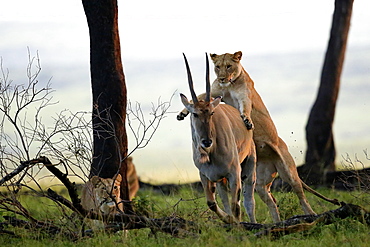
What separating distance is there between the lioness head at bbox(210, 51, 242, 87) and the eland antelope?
1.42 feet

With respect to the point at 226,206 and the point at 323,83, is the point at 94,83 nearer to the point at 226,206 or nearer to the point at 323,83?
the point at 226,206

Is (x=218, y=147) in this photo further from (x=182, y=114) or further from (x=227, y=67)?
(x=227, y=67)

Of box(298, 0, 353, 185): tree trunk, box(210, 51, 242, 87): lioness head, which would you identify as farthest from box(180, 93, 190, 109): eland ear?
box(298, 0, 353, 185): tree trunk

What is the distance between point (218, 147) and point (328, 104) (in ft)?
27.3

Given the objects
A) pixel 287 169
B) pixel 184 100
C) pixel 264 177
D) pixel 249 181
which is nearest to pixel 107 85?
pixel 184 100

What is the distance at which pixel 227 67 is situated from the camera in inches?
364

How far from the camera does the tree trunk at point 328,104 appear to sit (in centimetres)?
1558

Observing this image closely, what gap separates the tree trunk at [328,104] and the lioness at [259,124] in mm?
5832

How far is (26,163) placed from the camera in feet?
24.6

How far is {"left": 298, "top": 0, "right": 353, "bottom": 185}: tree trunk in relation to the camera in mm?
15578

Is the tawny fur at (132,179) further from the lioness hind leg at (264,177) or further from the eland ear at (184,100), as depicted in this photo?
the eland ear at (184,100)

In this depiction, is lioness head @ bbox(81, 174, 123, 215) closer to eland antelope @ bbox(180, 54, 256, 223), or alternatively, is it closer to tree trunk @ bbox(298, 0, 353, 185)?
eland antelope @ bbox(180, 54, 256, 223)

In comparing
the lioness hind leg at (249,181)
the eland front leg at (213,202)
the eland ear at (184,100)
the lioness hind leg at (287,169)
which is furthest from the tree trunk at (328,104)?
the eland ear at (184,100)

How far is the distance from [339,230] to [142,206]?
2.55m
